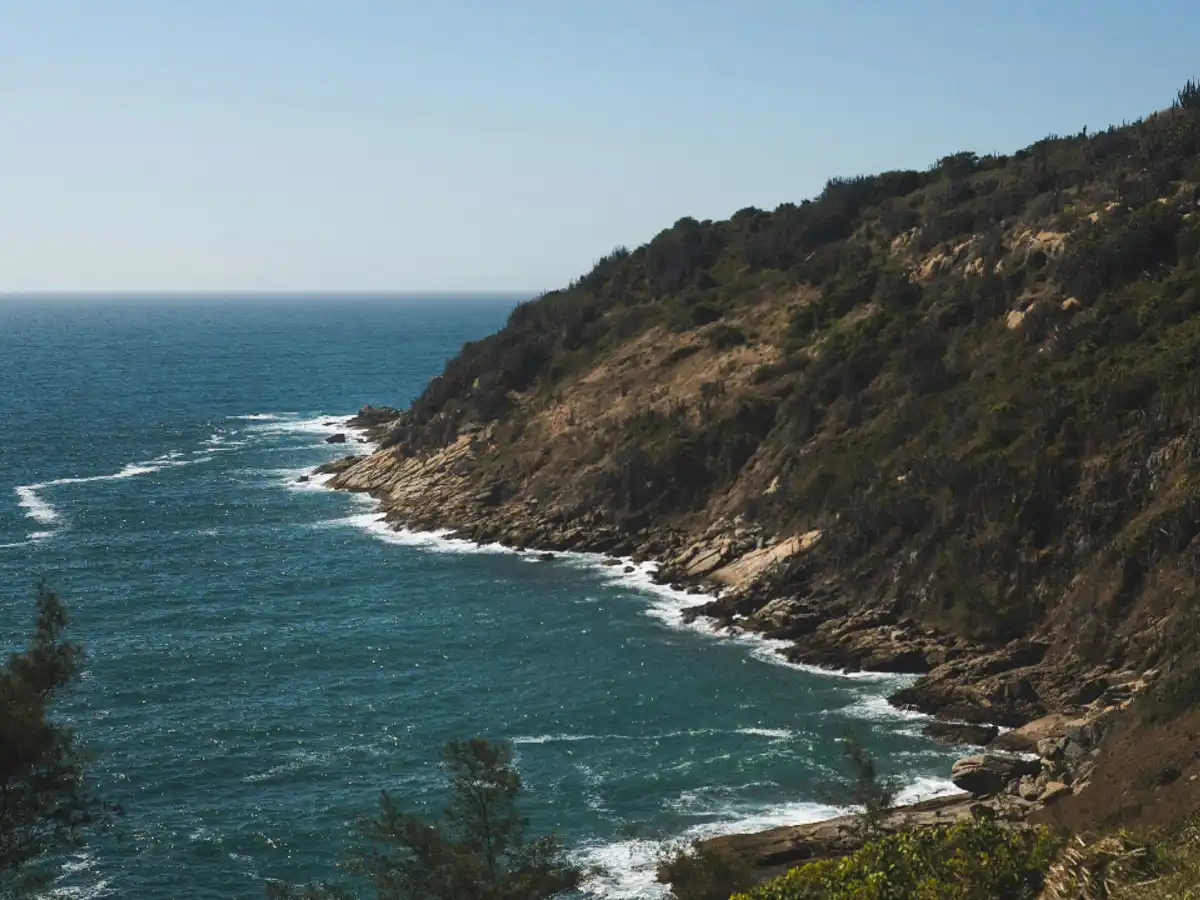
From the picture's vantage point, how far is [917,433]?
2943 inches

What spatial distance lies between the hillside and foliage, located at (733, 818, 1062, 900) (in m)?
10.2

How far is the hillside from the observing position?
57.1 metres

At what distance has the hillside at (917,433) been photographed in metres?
57.1

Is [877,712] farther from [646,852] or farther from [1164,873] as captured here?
[1164,873]

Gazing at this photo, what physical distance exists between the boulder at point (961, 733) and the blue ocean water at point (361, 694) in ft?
3.29

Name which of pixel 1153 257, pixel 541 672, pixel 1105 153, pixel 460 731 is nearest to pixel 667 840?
pixel 460 731

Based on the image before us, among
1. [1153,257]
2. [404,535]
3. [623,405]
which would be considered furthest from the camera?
[623,405]

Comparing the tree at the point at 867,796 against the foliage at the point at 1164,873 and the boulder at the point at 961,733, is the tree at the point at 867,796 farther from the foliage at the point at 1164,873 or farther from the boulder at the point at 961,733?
the foliage at the point at 1164,873

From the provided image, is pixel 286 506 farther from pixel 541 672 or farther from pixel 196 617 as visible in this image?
pixel 541 672

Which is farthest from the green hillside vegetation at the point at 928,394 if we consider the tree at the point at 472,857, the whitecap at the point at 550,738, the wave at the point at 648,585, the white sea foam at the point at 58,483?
the tree at the point at 472,857

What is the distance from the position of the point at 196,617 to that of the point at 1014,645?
137ft

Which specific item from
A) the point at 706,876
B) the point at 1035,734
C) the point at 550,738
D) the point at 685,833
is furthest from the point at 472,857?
the point at 1035,734

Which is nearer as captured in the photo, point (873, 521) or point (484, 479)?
point (873, 521)

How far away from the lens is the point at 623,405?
95750 millimetres
